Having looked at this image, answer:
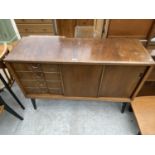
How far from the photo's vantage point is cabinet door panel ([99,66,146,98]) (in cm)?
99

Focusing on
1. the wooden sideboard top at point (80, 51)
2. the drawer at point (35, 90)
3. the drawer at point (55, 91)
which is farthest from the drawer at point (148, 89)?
the drawer at point (35, 90)

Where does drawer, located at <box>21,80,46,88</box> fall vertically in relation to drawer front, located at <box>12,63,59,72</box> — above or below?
below

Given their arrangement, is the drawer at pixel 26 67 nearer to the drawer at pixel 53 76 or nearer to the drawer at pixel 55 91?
the drawer at pixel 53 76

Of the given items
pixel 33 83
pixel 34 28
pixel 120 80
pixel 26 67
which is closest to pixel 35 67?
pixel 26 67

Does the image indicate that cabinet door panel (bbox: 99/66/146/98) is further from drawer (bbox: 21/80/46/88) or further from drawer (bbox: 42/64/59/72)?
drawer (bbox: 21/80/46/88)

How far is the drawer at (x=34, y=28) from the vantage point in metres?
2.33

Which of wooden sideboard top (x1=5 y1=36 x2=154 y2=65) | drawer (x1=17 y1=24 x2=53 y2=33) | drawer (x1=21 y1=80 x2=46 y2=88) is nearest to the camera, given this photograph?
wooden sideboard top (x1=5 y1=36 x2=154 y2=65)

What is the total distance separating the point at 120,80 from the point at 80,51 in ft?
1.46

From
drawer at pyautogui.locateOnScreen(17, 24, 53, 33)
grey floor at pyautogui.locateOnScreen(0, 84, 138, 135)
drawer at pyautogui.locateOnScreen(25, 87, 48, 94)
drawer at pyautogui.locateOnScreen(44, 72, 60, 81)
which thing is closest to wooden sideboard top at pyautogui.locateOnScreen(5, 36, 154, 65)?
drawer at pyautogui.locateOnScreen(44, 72, 60, 81)

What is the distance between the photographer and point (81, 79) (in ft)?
3.63

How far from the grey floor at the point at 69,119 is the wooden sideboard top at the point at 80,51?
806 mm

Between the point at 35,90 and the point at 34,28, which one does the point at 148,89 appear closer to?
the point at 35,90
